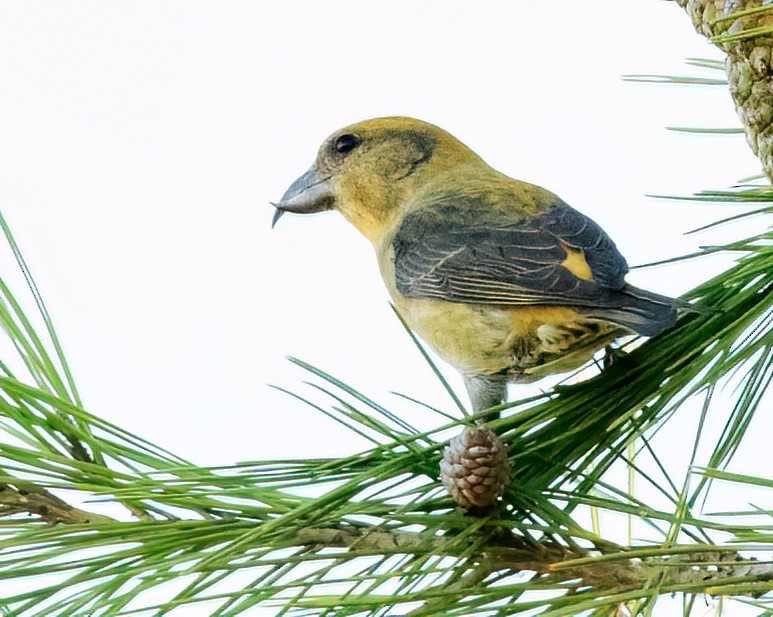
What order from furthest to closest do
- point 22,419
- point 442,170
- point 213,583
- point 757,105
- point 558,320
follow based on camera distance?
point 442,170 → point 558,320 → point 757,105 → point 22,419 → point 213,583

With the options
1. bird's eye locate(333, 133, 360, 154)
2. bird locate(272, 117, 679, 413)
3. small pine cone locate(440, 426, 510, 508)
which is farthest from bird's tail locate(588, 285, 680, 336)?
bird's eye locate(333, 133, 360, 154)

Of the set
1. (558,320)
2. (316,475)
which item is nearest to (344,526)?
(316,475)

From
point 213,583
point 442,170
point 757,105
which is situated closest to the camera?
point 213,583

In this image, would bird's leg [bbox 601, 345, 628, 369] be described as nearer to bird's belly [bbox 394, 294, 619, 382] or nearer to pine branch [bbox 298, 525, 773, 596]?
bird's belly [bbox 394, 294, 619, 382]

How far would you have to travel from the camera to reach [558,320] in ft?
7.95

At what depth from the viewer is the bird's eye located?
11.6 ft

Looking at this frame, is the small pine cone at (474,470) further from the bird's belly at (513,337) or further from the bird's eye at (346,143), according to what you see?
the bird's eye at (346,143)

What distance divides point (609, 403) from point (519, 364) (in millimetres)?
582

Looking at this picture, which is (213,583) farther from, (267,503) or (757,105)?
(757,105)

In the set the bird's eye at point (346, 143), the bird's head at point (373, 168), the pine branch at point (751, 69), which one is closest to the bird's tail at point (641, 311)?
the pine branch at point (751, 69)

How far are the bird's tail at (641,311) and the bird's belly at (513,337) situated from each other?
0.27ft

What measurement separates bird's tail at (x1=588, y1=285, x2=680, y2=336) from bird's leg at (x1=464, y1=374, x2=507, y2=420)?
1.25 feet

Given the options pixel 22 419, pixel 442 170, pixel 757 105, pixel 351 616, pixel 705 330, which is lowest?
pixel 351 616

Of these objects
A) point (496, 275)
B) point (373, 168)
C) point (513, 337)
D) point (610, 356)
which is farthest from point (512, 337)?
point (373, 168)
